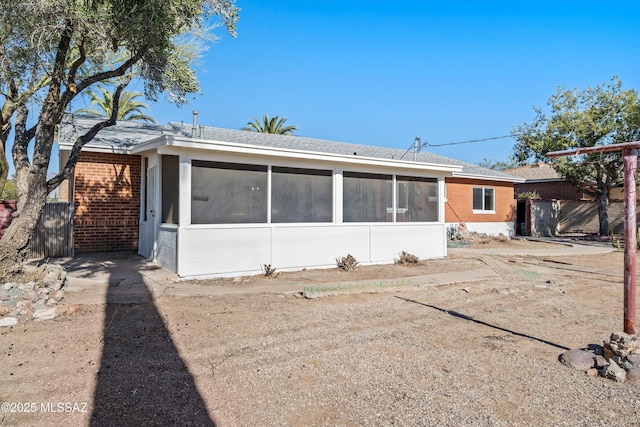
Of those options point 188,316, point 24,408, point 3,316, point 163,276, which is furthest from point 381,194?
point 24,408

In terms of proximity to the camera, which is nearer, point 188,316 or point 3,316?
point 3,316

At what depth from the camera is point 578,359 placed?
14.0 feet

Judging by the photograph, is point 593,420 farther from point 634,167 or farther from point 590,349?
point 634,167

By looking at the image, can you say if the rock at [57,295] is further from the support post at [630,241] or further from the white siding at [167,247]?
the support post at [630,241]

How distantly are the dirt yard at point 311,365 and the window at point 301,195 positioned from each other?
2.69 metres

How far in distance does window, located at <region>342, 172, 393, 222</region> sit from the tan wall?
8183mm

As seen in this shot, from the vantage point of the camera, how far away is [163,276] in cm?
795

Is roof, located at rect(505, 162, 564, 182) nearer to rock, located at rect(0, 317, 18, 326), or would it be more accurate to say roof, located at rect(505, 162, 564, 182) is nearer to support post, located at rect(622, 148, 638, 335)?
support post, located at rect(622, 148, 638, 335)

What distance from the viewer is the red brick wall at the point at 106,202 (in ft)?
33.9

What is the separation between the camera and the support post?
431 cm

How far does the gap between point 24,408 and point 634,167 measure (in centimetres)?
622

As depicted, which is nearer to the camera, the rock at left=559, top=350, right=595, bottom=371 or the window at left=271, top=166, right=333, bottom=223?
the rock at left=559, top=350, right=595, bottom=371

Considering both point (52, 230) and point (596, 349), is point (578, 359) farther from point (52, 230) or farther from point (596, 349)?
point (52, 230)

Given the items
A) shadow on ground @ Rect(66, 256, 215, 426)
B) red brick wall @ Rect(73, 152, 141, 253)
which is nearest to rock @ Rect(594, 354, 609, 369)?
shadow on ground @ Rect(66, 256, 215, 426)
